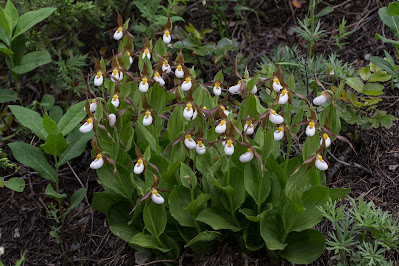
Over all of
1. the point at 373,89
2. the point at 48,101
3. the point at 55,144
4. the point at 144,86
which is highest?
the point at 144,86

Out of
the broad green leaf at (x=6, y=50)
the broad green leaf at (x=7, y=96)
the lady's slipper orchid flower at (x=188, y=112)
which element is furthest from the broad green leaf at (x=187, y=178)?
the broad green leaf at (x=7, y=96)

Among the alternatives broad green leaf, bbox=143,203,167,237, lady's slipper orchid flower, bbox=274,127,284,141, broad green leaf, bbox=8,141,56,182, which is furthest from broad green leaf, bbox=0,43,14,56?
lady's slipper orchid flower, bbox=274,127,284,141

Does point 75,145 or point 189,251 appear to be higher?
point 75,145

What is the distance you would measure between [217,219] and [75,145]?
1178 millimetres

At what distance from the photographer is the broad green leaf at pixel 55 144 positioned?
115 inches

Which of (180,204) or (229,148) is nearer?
(229,148)

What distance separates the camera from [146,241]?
8.75 feet

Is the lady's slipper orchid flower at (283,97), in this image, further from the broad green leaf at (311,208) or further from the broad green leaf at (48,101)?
the broad green leaf at (48,101)

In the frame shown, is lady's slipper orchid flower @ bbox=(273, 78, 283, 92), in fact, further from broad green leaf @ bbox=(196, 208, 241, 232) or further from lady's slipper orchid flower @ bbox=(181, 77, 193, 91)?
broad green leaf @ bbox=(196, 208, 241, 232)

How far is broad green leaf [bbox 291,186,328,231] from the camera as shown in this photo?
248 centimetres

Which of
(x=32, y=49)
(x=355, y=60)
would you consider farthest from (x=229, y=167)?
(x=32, y=49)

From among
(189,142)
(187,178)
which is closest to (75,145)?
Answer: (187,178)

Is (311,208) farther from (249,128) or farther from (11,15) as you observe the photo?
(11,15)

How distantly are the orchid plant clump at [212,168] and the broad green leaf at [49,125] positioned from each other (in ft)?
1.01
